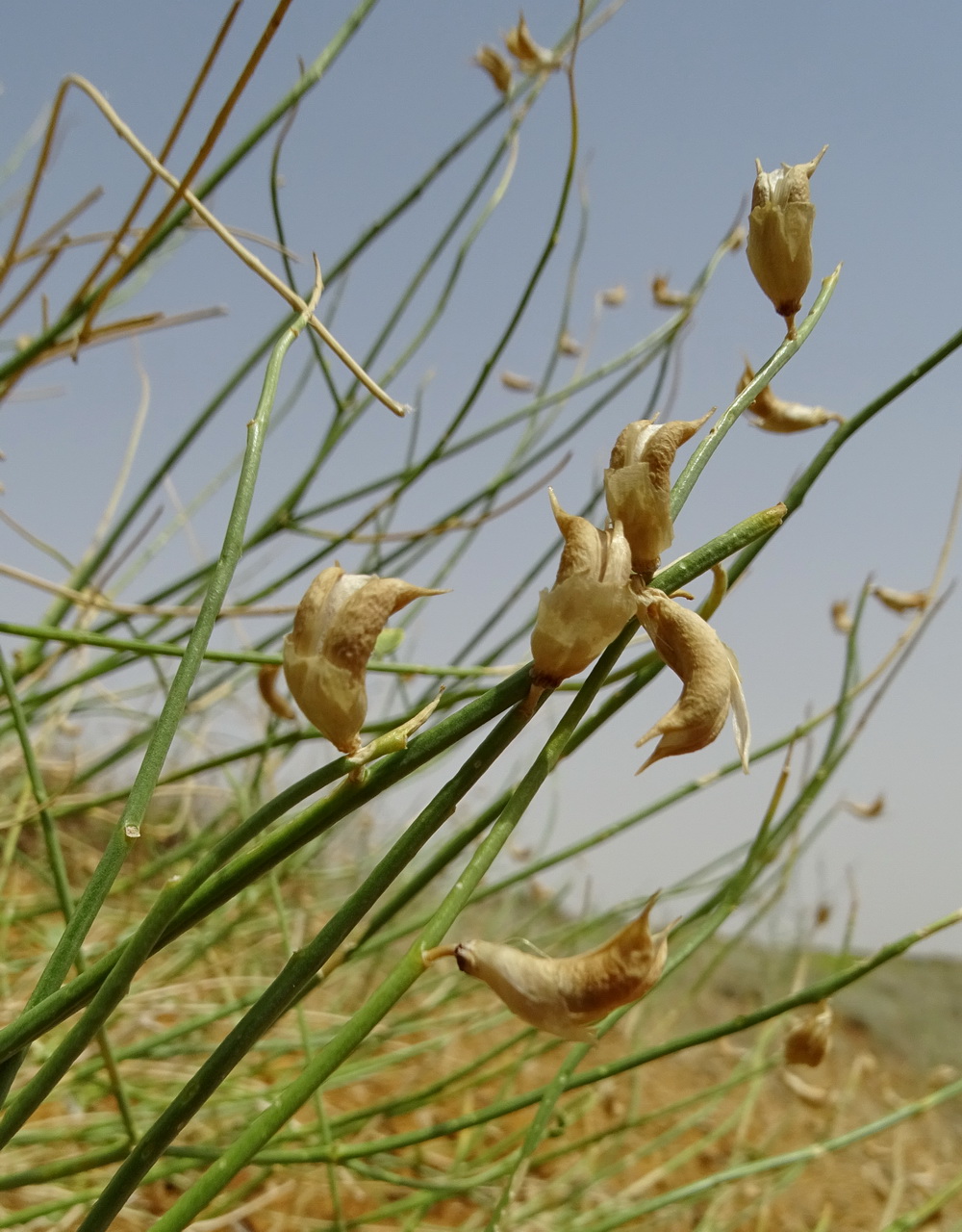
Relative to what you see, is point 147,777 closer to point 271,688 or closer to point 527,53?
point 271,688

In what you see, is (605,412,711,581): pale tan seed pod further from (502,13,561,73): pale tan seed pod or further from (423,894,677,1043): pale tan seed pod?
(502,13,561,73): pale tan seed pod

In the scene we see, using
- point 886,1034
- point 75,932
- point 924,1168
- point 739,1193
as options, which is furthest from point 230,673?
point 886,1034

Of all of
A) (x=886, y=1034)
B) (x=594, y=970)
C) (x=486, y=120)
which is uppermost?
(x=486, y=120)

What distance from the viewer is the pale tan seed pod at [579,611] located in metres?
0.19

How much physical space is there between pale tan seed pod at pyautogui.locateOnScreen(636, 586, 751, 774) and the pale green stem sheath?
8cm

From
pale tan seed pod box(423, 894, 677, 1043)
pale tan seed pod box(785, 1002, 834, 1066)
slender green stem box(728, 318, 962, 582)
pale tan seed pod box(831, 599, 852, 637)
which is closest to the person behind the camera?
pale tan seed pod box(423, 894, 677, 1043)

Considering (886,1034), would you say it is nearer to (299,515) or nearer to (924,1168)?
(924,1168)

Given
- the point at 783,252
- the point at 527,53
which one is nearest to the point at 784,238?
the point at 783,252

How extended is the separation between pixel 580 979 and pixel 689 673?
6 centimetres

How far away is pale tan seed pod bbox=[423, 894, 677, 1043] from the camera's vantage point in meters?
0.17

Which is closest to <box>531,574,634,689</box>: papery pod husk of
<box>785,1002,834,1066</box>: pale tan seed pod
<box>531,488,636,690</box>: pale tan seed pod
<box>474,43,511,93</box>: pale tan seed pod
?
<box>531,488,636,690</box>: pale tan seed pod

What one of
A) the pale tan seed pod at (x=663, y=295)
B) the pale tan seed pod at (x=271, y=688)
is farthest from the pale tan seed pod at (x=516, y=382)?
the pale tan seed pod at (x=271, y=688)

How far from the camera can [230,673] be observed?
0.77 m

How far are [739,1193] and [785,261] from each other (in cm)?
146
